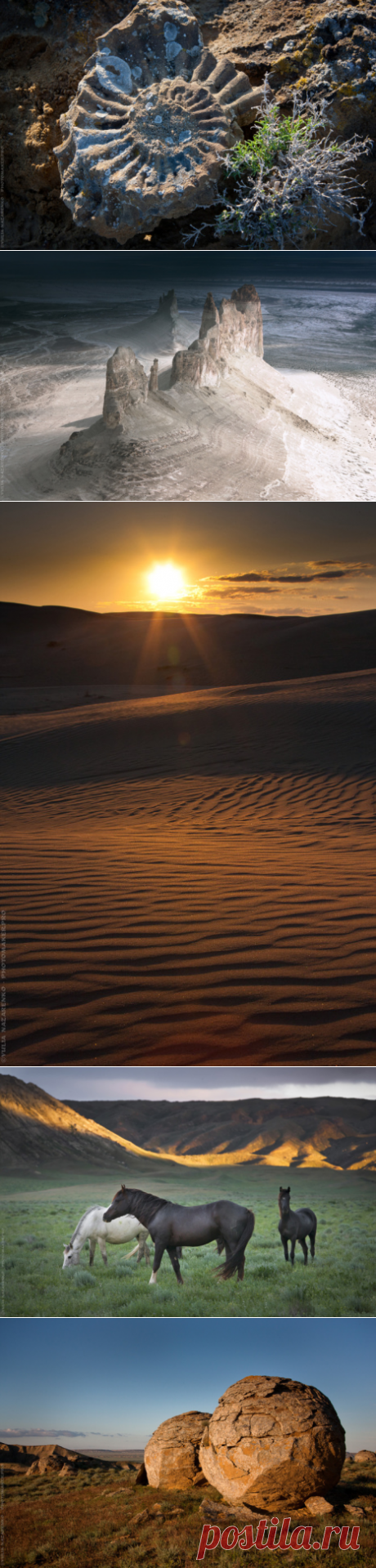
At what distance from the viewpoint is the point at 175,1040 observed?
2.94m

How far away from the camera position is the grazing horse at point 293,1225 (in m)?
3.01

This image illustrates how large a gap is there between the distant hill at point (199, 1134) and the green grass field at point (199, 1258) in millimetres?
54

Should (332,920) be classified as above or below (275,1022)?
above

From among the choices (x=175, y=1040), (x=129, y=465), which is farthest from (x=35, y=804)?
(x=175, y=1040)

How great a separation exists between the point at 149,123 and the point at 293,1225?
630 cm

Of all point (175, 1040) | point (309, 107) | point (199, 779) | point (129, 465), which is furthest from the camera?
point (199, 779)

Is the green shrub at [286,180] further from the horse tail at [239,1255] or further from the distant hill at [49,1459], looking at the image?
the distant hill at [49,1459]

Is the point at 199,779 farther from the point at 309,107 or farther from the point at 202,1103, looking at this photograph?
the point at 309,107

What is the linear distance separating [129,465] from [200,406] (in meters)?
0.61

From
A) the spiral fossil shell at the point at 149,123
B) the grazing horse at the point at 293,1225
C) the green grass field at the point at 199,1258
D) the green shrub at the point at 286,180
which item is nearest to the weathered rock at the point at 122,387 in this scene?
the spiral fossil shell at the point at 149,123

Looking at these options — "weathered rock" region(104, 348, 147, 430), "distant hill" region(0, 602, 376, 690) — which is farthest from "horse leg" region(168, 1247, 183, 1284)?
"weathered rock" region(104, 348, 147, 430)

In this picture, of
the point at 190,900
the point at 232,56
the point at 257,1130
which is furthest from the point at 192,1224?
the point at 232,56

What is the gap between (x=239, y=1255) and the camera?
10.1 ft

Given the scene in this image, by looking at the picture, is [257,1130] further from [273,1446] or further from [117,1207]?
[273,1446]
